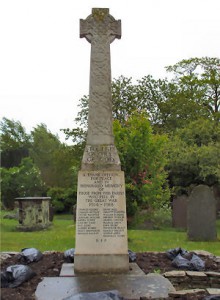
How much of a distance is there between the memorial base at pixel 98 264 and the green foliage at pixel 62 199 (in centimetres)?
2367

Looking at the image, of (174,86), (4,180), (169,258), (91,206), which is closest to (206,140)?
(174,86)

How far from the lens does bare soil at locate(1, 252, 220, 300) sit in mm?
6917

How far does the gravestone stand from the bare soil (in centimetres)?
465

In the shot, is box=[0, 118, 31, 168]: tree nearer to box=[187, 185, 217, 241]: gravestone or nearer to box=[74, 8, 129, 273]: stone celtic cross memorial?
box=[187, 185, 217, 241]: gravestone

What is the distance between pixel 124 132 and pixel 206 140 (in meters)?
14.1

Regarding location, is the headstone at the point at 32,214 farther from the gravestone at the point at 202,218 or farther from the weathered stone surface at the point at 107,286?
the weathered stone surface at the point at 107,286

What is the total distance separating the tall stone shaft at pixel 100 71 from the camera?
8.70m

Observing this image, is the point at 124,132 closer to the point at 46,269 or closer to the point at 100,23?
the point at 100,23

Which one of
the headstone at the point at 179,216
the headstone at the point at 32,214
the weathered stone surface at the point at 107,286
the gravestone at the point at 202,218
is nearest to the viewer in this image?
the weathered stone surface at the point at 107,286

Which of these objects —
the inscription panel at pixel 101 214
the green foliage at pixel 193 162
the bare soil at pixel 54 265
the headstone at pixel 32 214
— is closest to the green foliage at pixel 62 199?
the green foliage at pixel 193 162

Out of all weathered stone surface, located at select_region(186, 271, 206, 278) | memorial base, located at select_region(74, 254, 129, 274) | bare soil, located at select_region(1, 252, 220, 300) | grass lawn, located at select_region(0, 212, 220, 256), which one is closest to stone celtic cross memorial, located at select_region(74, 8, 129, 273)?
memorial base, located at select_region(74, 254, 129, 274)

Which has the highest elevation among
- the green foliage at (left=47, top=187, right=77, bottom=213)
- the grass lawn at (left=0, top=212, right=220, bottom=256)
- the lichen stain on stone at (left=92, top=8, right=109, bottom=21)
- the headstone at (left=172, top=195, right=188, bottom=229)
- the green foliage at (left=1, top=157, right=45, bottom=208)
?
the lichen stain on stone at (left=92, top=8, right=109, bottom=21)

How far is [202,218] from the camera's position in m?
14.6

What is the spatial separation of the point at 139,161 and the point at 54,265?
17.7ft
